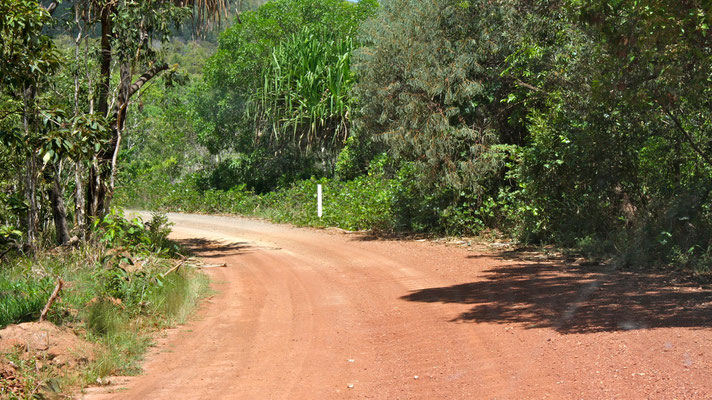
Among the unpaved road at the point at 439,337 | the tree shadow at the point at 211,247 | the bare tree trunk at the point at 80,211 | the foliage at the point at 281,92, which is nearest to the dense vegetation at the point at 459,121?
the bare tree trunk at the point at 80,211

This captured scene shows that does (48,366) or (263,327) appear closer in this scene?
(48,366)

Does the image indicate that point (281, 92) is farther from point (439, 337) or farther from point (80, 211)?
point (439, 337)

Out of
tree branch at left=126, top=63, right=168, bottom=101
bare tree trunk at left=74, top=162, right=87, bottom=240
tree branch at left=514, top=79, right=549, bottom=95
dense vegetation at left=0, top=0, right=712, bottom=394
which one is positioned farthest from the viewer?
tree branch at left=514, top=79, right=549, bottom=95

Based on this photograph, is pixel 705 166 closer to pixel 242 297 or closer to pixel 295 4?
pixel 242 297

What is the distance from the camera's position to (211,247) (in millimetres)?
16219

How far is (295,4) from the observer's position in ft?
99.0

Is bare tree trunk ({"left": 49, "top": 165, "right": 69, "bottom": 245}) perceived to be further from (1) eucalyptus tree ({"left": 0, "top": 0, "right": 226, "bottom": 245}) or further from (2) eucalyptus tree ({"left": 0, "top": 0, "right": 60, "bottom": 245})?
(2) eucalyptus tree ({"left": 0, "top": 0, "right": 60, "bottom": 245})

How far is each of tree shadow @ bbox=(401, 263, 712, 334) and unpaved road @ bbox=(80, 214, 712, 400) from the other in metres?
0.02

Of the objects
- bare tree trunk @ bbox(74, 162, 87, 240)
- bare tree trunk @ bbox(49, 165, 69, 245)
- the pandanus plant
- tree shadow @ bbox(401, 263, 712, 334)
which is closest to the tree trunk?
bare tree trunk @ bbox(74, 162, 87, 240)

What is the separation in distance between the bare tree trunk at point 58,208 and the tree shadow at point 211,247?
305 cm

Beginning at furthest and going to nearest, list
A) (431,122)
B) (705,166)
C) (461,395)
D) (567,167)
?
(431,122), (567,167), (705,166), (461,395)

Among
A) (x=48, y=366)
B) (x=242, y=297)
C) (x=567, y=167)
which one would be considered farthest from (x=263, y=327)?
(x=567, y=167)

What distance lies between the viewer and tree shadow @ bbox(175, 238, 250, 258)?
15.0 m

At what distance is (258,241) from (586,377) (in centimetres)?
1256
